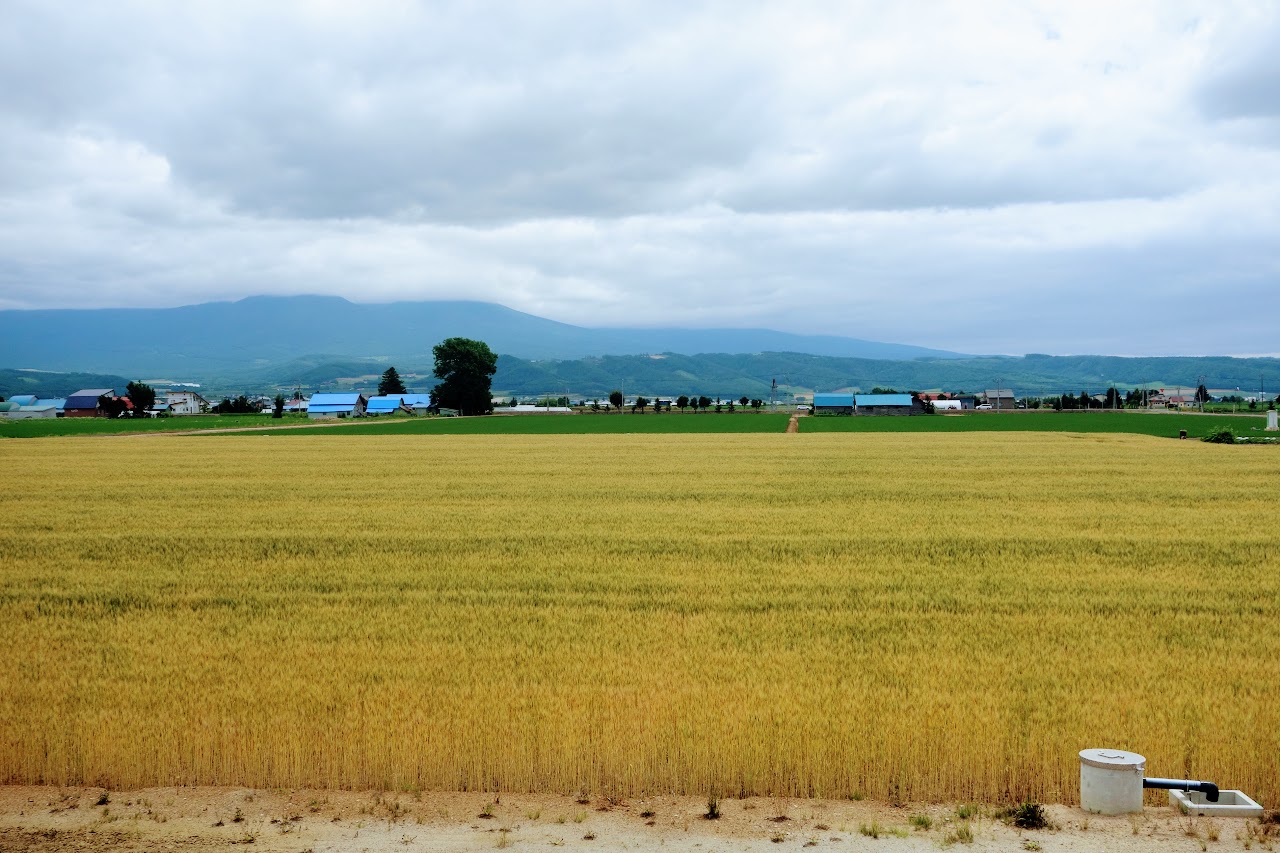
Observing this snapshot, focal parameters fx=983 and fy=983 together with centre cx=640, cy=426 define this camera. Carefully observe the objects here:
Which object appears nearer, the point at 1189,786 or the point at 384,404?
the point at 1189,786

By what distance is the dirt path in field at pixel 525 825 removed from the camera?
6566 millimetres

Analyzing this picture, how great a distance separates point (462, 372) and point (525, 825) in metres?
147

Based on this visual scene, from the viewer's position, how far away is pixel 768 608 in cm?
1330

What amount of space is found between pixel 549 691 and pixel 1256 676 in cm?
712

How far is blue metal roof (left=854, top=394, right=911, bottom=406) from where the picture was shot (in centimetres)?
17300

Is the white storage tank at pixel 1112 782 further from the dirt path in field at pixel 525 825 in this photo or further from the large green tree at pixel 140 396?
the large green tree at pixel 140 396

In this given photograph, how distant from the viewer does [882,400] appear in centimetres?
17738

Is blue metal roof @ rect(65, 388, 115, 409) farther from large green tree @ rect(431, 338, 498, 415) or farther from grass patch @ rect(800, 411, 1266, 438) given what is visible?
grass patch @ rect(800, 411, 1266, 438)

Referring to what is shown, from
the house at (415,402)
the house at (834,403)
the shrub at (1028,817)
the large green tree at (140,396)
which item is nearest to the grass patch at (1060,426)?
the house at (834,403)

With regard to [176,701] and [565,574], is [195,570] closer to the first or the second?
[565,574]

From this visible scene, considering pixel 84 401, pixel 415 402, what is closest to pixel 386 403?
pixel 415 402

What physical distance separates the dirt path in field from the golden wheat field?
0.34 m

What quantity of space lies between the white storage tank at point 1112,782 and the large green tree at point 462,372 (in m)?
147

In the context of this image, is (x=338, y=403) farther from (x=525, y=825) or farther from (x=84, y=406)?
(x=525, y=825)
